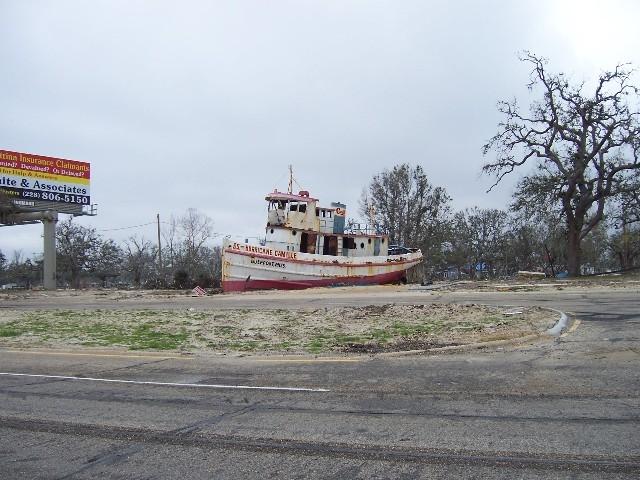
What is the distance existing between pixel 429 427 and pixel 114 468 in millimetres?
3000

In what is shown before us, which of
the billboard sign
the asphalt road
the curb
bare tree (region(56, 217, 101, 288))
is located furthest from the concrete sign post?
the curb

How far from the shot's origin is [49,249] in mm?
48562

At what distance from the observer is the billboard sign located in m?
48.7

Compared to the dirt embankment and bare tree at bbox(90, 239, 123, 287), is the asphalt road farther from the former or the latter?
bare tree at bbox(90, 239, 123, 287)

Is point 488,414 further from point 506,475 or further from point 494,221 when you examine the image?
point 494,221

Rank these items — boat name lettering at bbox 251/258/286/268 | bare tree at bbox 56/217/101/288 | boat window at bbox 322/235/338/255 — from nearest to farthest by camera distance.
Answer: boat name lettering at bbox 251/258/286/268, boat window at bbox 322/235/338/255, bare tree at bbox 56/217/101/288

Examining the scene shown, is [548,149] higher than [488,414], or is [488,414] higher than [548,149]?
[548,149]

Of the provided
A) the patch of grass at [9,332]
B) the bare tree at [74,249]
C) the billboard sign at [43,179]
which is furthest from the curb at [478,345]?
the bare tree at [74,249]

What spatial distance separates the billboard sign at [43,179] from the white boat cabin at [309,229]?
24.7m

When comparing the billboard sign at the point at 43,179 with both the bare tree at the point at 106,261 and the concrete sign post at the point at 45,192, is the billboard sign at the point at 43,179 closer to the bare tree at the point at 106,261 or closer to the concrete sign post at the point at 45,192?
the concrete sign post at the point at 45,192

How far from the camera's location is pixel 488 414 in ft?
19.3

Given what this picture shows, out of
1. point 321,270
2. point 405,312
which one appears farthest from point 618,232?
point 405,312

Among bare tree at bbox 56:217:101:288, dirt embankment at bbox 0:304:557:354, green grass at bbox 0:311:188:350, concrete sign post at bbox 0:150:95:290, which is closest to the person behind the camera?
dirt embankment at bbox 0:304:557:354

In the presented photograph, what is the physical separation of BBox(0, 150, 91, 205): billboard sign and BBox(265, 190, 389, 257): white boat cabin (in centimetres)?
2474
